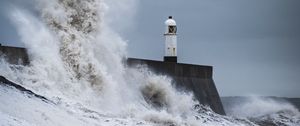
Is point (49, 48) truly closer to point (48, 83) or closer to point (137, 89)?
point (48, 83)

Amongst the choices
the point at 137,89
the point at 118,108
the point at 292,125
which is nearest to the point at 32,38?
the point at 118,108

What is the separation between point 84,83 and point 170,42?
7.25 meters

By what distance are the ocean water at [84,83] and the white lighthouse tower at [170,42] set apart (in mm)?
2490

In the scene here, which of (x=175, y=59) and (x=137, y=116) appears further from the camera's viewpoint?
(x=175, y=59)

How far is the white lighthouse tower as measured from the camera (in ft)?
63.4

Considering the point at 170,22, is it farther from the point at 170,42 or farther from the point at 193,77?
the point at 193,77

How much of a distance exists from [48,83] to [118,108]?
1.95 meters

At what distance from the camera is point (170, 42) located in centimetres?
1939

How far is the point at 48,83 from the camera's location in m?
11.2

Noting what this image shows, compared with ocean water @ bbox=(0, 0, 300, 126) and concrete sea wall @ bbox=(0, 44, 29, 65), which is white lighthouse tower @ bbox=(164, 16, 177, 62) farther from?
concrete sea wall @ bbox=(0, 44, 29, 65)

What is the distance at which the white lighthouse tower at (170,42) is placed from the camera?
1931cm

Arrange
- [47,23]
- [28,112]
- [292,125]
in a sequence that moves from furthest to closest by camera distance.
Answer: [292,125] < [47,23] < [28,112]

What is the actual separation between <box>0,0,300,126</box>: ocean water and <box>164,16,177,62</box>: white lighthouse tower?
8.17ft

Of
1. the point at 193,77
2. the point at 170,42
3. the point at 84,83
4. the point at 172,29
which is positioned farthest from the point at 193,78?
the point at 84,83
